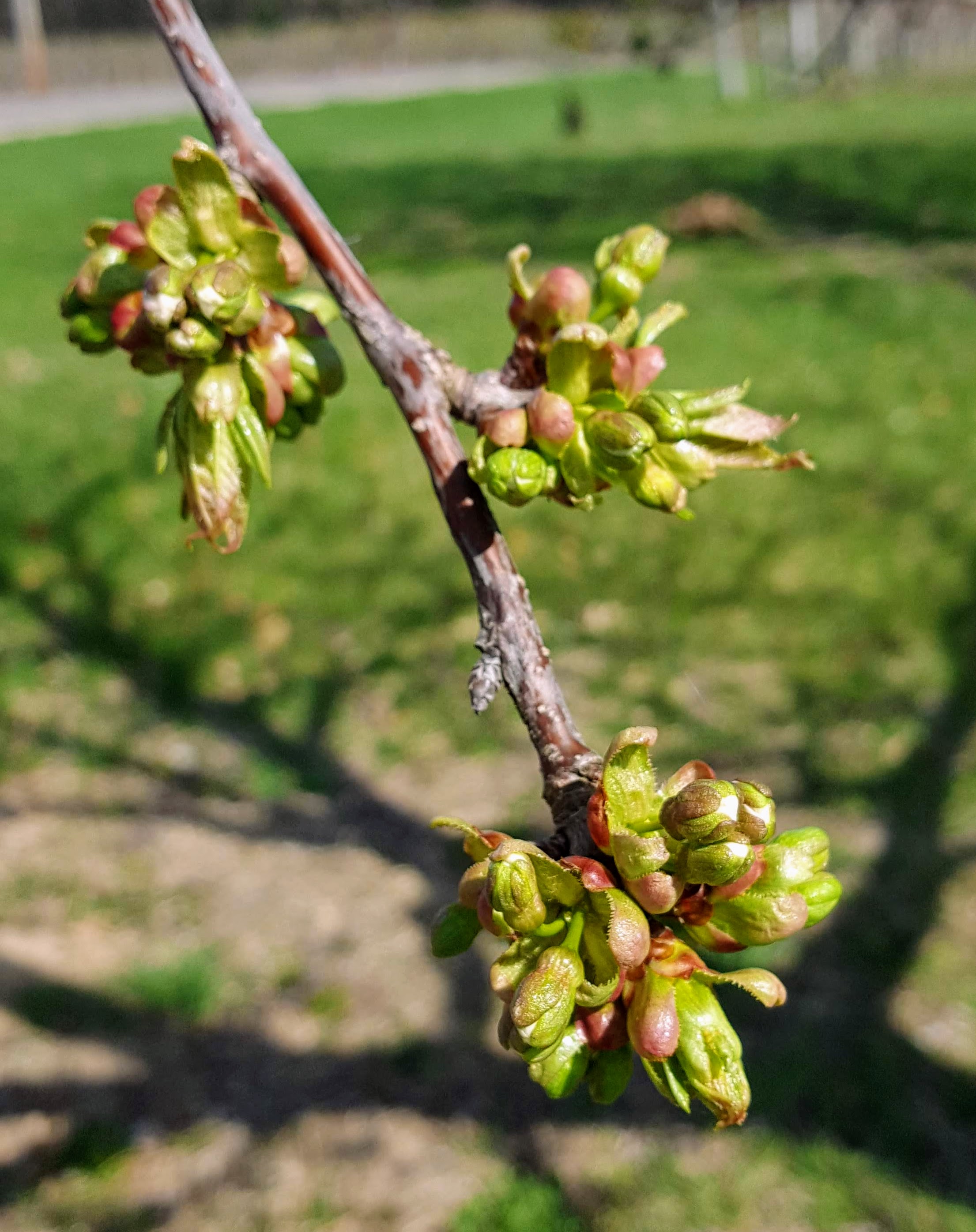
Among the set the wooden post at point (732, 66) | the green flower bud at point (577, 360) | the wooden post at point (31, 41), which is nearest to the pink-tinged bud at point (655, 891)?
the green flower bud at point (577, 360)

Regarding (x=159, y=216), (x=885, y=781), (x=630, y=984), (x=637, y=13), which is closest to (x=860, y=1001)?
(x=885, y=781)

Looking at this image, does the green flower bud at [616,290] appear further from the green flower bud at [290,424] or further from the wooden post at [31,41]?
the wooden post at [31,41]

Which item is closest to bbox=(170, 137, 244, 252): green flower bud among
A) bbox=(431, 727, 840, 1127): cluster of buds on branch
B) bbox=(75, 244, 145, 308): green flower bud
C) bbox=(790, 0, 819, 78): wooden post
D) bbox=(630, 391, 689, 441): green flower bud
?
bbox=(75, 244, 145, 308): green flower bud

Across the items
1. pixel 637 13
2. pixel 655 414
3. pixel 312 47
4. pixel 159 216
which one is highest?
pixel 159 216

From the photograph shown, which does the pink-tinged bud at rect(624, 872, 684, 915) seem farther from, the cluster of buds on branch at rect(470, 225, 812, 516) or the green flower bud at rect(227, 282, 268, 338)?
the green flower bud at rect(227, 282, 268, 338)

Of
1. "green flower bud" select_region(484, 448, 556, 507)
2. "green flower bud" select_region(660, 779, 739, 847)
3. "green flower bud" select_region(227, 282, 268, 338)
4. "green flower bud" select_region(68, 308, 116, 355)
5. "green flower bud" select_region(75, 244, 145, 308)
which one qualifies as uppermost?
"green flower bud" select_region(75, 244, 145, 308)

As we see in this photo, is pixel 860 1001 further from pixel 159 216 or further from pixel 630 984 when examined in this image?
pixel 159 216
